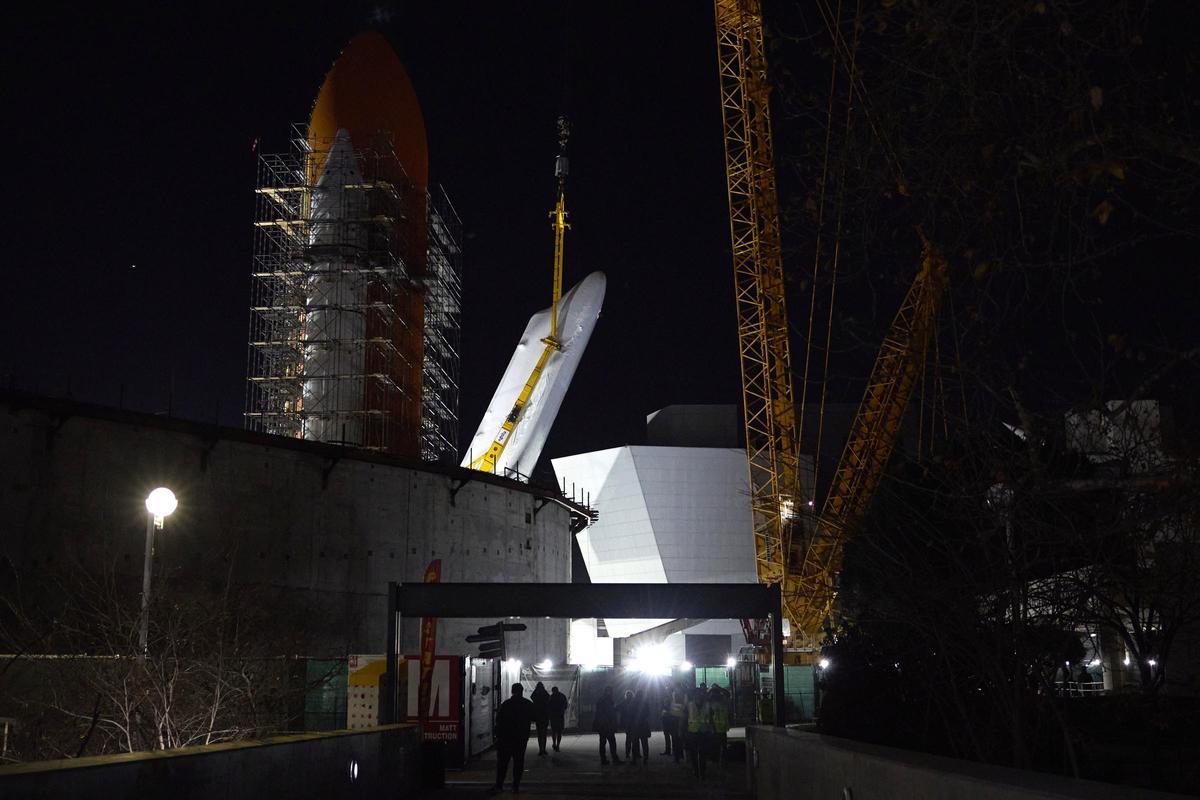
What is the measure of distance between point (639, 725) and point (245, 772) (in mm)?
14874

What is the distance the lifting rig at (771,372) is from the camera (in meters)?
51.3

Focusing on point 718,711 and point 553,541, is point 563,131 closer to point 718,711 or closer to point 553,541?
point 553,541

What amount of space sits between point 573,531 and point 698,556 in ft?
78.9

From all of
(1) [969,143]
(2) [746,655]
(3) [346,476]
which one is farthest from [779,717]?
(2) [746,655]

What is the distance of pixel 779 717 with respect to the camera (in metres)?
18.1

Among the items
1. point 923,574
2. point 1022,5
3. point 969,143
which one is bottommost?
point 923,574

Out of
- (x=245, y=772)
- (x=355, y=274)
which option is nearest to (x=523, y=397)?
(x=355, y=274)

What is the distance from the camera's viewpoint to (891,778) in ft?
26.5

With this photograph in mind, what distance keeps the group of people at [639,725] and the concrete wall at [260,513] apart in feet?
38.7

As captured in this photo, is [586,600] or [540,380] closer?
[586,600]

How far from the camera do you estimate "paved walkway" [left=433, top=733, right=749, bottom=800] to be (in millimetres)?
17531

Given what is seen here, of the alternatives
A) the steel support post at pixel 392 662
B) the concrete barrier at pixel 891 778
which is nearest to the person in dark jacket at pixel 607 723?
the steel support post at pixel 392 662

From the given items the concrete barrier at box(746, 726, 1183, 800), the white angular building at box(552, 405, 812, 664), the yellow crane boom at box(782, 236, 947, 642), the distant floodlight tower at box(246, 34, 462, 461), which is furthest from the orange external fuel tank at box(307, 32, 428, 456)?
the concrete barrier at box(746, 726, 1183, 800)

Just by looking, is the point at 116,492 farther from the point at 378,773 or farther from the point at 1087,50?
the point at 1087,50
